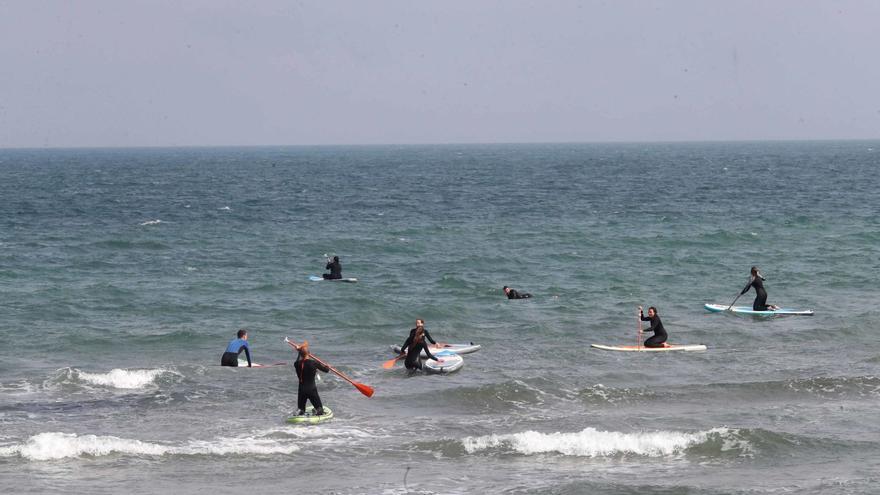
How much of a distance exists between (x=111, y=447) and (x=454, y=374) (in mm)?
8971

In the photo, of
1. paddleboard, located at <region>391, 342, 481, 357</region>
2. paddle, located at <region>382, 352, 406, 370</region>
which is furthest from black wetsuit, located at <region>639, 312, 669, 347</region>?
paddle, located at <region>382, 352, 406, 370</region>

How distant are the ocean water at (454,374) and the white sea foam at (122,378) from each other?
0.21 ft

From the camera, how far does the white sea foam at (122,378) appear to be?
2444cm

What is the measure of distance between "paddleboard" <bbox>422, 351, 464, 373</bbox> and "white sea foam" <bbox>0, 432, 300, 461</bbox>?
20.9 ft

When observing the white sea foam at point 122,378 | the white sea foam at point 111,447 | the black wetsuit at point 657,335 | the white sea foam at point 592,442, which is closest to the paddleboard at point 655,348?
the black wetsuit at point 657,335

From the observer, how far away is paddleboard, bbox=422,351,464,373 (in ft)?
84.0

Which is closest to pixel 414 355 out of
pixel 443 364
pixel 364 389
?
pixel 443 364

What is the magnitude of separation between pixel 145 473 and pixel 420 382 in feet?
26.8

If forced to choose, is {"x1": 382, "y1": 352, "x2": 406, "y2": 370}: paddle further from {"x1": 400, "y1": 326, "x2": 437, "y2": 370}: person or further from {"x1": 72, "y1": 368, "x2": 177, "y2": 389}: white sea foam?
{"x1": 72, "y1": 368, "x2": 177, "y2": 389}: white sea foam

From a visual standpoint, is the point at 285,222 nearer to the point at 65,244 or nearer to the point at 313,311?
the point at 65,244

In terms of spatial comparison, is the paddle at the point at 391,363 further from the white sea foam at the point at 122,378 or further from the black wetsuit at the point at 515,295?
the black wetsuit at the point at 515,295

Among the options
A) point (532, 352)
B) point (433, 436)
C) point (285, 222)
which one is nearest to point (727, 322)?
point (532, 352)

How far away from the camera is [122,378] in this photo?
24.7 metres

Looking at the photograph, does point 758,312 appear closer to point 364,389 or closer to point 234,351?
point 364,389
